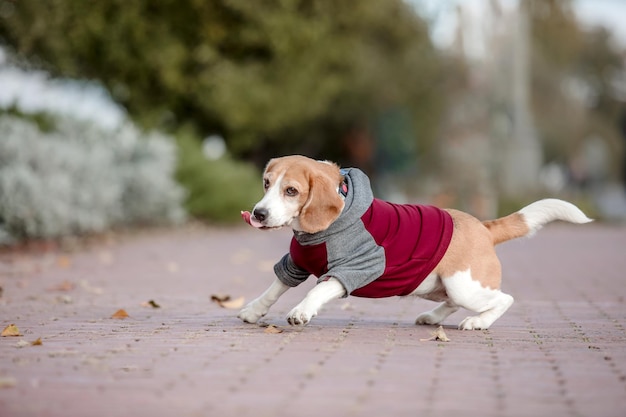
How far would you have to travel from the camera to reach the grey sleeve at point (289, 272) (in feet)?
24.2

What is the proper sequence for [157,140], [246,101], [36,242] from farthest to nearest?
[246,101] < [157,140] < [36,242]

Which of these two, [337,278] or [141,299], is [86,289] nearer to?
[141,299]

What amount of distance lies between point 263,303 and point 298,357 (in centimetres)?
152

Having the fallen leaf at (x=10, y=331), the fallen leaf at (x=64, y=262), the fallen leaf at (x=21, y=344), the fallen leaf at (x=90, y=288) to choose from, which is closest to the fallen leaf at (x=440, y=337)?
the fallen leaf at (x=21, y=344)

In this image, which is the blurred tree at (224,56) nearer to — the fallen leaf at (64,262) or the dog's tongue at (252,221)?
the fallen leaf at (64,262)

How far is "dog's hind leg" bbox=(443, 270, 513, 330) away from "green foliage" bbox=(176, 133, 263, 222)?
17.4 metres

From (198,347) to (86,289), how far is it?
472cm

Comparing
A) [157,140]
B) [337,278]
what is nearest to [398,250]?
[337,278]

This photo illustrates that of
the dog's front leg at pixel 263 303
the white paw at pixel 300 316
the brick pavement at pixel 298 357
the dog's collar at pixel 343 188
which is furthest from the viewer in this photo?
the dog's front leg at pixel 263 303

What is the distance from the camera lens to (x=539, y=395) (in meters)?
5.14

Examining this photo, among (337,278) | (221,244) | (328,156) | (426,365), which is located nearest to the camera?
(426,365)

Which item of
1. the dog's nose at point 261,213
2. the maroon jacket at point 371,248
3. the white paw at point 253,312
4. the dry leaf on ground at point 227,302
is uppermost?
the dog's nose at point 261,213

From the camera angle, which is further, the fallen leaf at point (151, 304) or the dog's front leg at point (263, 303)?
the fallen leaf at point (151, 304)

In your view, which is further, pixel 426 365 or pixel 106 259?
pixel 106 259
